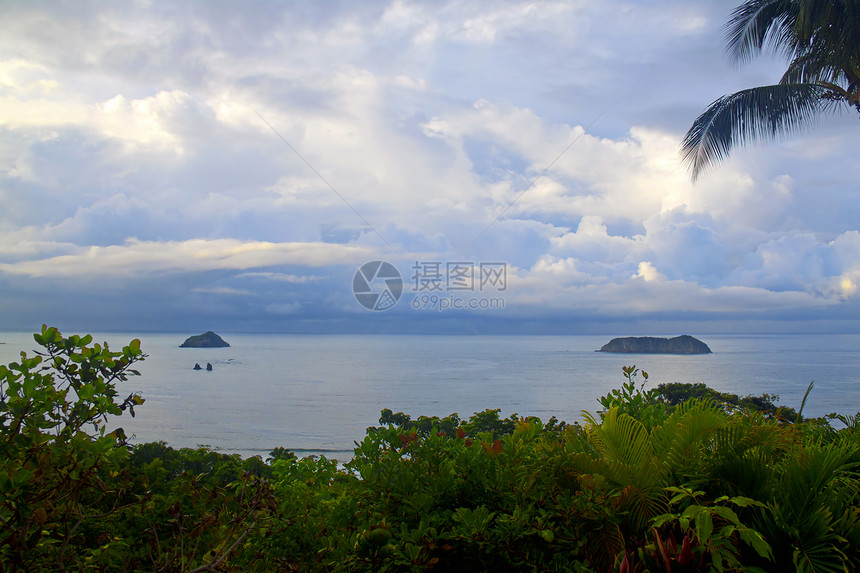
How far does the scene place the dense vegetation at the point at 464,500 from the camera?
77.3 inches

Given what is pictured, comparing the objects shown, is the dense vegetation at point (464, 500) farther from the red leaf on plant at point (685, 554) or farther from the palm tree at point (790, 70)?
the palm tree at point (790, 70)

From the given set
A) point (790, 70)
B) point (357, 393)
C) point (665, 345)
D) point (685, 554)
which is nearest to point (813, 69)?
point (790, 70)

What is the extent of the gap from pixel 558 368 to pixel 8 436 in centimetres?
2978

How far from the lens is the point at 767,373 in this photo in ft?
74.1

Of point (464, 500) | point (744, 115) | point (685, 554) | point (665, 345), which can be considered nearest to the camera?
point (685, 554)

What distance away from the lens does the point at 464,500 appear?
8.09 feet

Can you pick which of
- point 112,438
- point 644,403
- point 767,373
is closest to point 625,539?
point 644,403

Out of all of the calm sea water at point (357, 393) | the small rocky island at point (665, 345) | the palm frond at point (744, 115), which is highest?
the palm frond at point (744, 115)

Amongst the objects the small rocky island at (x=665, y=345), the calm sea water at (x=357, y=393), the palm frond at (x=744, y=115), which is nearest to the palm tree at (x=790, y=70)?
the palm frond at (x=744, y=115)

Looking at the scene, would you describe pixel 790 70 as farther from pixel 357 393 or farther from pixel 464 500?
pixel 357 393

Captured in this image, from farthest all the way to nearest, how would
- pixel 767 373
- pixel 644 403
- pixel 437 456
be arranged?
1. pixel 767 373
2. pixel 644 403
3. pixel 437 456

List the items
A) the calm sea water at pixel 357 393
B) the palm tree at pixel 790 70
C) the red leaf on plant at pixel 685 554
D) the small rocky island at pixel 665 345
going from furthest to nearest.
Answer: the small rocky island at pixel 665 345
the calm sea water at pixel 357 393
the palm tree at pixel 790 70
the red leaf on plant at pixel 685 554

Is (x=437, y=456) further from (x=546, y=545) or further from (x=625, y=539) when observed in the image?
(x=625, y=539)

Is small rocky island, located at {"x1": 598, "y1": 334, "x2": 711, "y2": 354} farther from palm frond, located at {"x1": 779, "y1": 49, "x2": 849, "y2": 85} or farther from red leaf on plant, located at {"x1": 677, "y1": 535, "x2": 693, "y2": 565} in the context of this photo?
red leaf on plant, located at {"x1": 677, "y1": 535, "x2": 693, "y2": 565}
